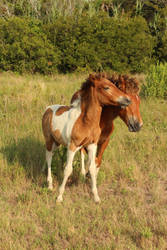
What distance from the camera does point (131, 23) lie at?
15922 mm

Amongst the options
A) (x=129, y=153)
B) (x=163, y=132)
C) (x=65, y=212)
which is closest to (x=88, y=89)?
(x=65, y=212)

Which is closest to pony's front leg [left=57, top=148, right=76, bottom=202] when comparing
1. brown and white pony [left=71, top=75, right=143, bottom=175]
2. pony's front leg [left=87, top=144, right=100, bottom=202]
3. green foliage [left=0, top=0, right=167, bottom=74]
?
pony's front leg [left=87, top=144, right=100, bottom=202]

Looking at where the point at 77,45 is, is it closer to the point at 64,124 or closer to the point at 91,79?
the point at 64,124

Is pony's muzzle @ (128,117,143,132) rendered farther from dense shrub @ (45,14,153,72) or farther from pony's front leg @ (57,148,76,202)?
dense shrub @ (45,14,153,72)

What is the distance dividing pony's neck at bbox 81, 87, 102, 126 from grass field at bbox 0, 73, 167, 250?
1.17 meters

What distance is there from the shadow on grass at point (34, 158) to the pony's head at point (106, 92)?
1.73 metres

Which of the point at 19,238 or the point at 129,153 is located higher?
the point at 19,238

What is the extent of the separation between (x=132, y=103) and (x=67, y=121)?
35.2 inches

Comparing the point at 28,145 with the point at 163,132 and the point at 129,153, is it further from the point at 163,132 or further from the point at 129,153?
the point at 163,132

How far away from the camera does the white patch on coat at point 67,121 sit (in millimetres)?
4074

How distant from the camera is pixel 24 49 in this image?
15.3 metres

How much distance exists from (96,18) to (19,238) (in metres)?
14.4

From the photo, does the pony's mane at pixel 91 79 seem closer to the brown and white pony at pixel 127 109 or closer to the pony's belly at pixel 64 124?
the brown and white pony at pixel 127 109

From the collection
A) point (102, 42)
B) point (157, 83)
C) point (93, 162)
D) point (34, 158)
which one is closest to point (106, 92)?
point (93, 162)
